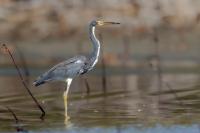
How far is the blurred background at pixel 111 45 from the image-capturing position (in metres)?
23.0

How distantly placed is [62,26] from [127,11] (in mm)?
2016

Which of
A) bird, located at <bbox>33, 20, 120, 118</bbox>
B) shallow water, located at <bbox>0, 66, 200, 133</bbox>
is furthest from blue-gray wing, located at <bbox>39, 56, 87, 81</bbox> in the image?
shallow water, located at <bbox>0, 66, 200, 133</bbox>

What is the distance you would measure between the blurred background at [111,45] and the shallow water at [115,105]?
→ 30 mm

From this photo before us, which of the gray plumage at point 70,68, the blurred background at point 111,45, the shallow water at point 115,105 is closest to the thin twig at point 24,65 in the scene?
the blurred background at point 111,45

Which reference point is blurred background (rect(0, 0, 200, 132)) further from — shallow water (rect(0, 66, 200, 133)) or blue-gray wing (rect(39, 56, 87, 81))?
blue-gray wing (rect(39, 56, 87, 81))

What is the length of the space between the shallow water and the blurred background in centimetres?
3

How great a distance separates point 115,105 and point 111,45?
888 centimetres

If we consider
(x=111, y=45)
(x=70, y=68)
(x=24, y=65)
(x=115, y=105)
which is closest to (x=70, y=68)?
(x=70, y=68)

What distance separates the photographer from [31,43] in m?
28.3

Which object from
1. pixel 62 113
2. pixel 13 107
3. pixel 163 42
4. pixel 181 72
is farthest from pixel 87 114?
pixel 163 42

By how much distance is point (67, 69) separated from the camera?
19359 millimetres

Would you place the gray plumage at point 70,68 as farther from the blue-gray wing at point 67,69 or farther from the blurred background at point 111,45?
the blurred background at point 111,45

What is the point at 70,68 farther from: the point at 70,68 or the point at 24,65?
the point at 24,65

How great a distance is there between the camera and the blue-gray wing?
63.3ft
